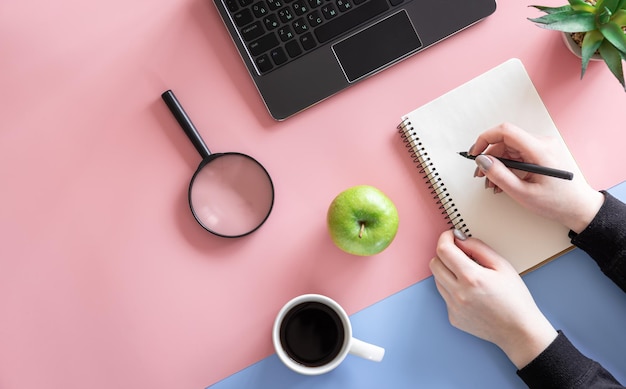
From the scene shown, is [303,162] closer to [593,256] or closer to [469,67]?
[469,67]

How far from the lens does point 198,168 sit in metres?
0.84

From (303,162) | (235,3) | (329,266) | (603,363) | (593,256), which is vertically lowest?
(603,363)

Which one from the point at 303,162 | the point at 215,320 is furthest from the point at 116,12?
the point at 215,320

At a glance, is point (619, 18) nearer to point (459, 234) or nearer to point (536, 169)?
point (536, 169)

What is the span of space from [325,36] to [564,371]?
66cm

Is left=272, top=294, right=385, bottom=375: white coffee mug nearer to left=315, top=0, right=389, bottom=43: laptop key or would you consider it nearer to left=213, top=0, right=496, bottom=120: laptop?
left=213, top=0, right=496, bottom=120: laptop

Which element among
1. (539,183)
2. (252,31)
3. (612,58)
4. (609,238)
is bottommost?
(609,238)

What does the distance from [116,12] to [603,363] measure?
1.02 metres

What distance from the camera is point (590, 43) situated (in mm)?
754

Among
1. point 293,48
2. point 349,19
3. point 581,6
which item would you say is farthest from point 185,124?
point 581,6

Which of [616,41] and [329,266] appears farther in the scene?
[329,266]

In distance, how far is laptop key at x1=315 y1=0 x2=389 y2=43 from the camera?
831 mm

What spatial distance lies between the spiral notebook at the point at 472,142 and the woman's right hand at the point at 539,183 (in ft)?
0.11

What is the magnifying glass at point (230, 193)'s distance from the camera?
844mm
